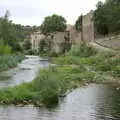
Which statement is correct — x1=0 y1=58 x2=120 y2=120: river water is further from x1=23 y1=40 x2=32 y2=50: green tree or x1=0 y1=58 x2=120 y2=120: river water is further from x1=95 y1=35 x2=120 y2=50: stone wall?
x1=23 y1=40 x2=32 y2=50: green tree

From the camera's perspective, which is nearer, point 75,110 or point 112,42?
point 75,110

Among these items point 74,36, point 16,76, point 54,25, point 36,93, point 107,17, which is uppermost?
point 54,25

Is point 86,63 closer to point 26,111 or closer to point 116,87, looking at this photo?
point 116,87

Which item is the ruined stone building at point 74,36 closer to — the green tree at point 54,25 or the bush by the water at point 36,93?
the green tree at point 54,25

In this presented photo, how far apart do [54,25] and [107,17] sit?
8012 cm

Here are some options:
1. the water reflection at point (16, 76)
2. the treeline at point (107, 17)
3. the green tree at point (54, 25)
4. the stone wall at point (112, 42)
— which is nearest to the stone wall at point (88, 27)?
the treeline at point (107, 17)

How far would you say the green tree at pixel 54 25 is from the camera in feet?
554

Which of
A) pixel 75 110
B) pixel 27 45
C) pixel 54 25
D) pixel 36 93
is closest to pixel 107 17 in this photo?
pixel 36 93

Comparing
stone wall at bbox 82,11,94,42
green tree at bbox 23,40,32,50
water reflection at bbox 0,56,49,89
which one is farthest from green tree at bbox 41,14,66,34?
water reflection at bbox 0,56,49,89

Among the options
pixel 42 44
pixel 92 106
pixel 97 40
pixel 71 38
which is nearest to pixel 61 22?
pixel 42 44

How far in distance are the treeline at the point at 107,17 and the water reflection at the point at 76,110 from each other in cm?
4000

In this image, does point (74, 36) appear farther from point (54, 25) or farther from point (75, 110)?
point (75, 110)

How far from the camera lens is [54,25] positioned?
170 m

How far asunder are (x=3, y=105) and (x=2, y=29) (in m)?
69.6
